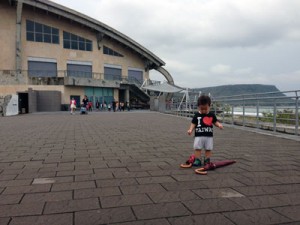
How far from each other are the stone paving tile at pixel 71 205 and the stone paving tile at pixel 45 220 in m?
0.14

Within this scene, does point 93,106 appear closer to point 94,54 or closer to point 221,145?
point 94,54

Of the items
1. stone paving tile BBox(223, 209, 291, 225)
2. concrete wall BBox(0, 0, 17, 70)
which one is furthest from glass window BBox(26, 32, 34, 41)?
stone paving tile BBox(223, 209, 291, 225)

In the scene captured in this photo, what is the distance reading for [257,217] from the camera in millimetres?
3029

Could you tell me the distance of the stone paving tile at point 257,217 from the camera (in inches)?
115

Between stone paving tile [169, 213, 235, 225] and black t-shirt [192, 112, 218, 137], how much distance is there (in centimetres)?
212

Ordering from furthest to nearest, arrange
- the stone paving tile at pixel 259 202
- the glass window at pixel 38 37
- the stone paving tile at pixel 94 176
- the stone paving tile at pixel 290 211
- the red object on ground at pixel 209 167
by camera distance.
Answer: the glass window at pixel 38 37 → the red object on ground at pixel 209 167 → the stone paving tile at pixel 94 176 → the stone paving tile at pixel 259 202 → the stone paving tile at pixel 290 211

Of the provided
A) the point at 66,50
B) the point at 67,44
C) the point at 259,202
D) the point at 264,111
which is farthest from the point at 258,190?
the point at 67,44

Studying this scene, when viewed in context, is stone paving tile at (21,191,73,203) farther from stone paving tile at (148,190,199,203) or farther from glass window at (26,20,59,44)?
glass window at (26,20,59,44)

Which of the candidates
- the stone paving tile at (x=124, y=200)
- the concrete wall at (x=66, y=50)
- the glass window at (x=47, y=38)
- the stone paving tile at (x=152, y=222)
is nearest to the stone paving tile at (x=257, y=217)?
the stone paving tile at (x=152, y=222)

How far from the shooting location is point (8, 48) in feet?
139

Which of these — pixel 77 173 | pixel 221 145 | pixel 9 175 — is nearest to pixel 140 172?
pixel 77 173

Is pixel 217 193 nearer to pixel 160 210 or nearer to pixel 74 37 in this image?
pixel 160 210

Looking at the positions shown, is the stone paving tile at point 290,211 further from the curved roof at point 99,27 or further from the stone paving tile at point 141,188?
the curved roof at point 99,27

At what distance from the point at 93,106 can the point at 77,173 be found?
134 feet
